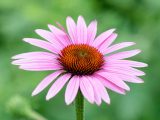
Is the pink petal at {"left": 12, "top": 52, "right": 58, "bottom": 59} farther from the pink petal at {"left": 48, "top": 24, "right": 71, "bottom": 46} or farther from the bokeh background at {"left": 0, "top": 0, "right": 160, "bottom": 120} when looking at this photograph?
the bokeh background at {"left": 0, "top": 0, "right": 160, "bottom": 120}

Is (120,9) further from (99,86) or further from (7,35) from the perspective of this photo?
(99,86)

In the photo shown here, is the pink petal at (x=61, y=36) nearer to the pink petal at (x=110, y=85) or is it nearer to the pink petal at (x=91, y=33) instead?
the pink petal at (x=91, y=33)

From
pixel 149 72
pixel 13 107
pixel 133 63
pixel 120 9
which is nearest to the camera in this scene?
pixel 133 63

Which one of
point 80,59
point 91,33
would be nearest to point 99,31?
point 91,33

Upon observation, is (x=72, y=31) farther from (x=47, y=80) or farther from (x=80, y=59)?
(x=47, y=80)

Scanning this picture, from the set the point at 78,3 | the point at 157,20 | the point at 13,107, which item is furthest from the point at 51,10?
the point at 13,107

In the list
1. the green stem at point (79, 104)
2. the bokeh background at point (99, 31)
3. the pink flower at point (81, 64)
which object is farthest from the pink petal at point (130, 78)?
the bokeh background at point (99, 31)
